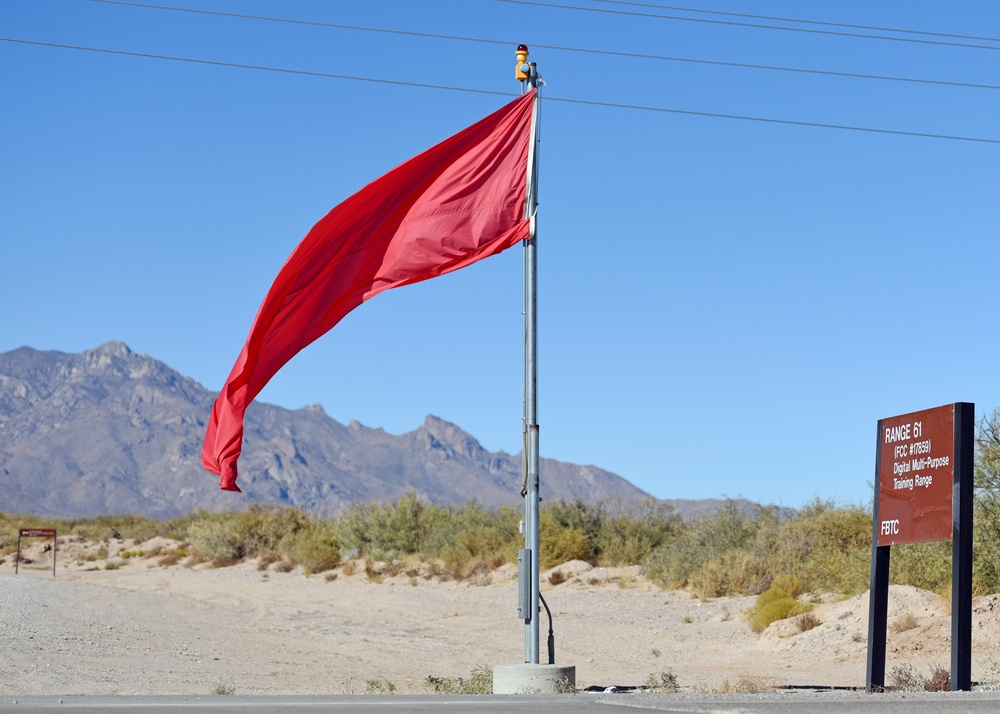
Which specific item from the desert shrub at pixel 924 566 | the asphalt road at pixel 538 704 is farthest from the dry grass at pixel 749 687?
the desert shrub at pixel 924 566

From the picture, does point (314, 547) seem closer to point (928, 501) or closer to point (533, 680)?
point (533, 680)

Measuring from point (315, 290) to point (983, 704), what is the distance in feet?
30.2

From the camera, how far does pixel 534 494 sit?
15.6 m

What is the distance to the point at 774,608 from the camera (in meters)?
27.1

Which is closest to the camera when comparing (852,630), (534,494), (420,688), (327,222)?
(534,494)

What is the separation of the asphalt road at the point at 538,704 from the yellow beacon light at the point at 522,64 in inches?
302

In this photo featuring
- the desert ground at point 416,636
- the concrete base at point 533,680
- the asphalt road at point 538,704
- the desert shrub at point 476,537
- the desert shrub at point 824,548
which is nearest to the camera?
the asphalt road at point 538,704

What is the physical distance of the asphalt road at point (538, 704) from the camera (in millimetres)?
11727

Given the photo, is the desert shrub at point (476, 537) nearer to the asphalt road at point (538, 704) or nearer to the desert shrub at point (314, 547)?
the desert shrub at point (314, 547)

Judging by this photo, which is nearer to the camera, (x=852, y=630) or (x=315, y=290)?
(x=315, y=290)

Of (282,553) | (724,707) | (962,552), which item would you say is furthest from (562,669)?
(282,553)

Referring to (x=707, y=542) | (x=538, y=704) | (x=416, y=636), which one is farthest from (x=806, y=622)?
(x=538, y=704)

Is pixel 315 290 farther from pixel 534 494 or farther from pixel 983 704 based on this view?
pixel 983 704

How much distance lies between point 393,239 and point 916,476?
7.01 meters
